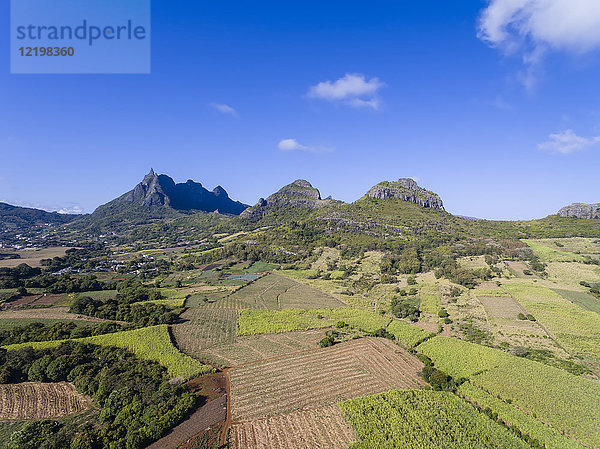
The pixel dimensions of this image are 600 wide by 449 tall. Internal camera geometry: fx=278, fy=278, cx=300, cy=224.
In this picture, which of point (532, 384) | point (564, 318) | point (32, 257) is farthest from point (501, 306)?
point (32, 257)

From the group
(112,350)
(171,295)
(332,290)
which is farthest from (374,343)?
(171,295)

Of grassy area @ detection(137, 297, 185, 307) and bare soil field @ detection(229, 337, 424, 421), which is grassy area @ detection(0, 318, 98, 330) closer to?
grassy area @ detection(137, 297, 185, 307)

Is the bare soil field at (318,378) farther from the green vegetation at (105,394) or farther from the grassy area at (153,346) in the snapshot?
the green vegetation at (105,394)

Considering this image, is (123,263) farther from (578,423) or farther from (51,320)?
(578,423)

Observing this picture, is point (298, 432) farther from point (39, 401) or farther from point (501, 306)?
point (501, 306)

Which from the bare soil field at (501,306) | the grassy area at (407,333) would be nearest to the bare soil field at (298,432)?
the grassy area at (407,333)

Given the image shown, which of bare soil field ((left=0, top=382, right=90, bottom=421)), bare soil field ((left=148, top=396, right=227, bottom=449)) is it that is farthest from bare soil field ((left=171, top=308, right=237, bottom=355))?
bare soil field ((left=0, top=382, right=90, bottom=421))

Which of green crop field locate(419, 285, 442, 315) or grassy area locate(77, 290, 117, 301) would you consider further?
grassy area locate(77, 290, 117, 301)
